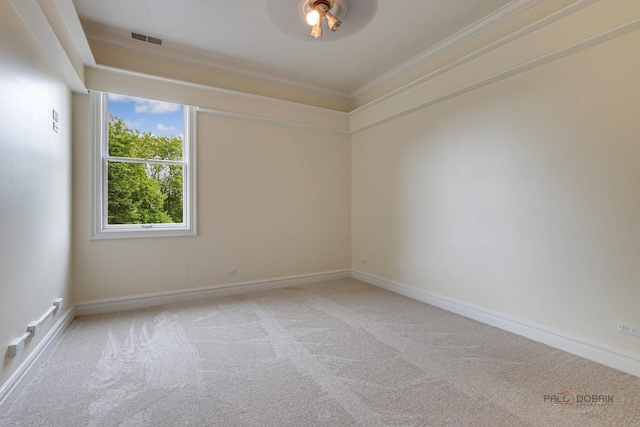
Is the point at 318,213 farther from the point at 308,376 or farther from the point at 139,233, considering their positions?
the point at 308,376

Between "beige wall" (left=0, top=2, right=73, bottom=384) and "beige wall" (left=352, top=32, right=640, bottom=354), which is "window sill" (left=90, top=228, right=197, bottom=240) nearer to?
"beige wall" (left=0, top=2, right=73, bottom=384)

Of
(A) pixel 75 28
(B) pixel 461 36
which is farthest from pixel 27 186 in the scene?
(B) pixel 461 36

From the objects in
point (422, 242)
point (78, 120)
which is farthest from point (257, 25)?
point (422, 242)

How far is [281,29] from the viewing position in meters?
3.22

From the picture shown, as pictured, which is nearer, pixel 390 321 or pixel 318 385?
pixel 318 385

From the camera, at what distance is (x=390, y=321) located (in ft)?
10.3

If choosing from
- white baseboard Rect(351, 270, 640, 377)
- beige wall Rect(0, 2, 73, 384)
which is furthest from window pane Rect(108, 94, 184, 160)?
white baseboard Rect(351, 270, 640, 377)

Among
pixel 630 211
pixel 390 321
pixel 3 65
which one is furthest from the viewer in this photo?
pixel 390 321

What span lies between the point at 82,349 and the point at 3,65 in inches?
85.1

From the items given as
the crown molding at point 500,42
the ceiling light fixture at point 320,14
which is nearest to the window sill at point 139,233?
the ceiling light fixture at point 320,14

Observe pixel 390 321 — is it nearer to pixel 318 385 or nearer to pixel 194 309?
pixel 318 385

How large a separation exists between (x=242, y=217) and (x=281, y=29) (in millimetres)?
2379

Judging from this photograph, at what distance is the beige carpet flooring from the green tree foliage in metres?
1.21

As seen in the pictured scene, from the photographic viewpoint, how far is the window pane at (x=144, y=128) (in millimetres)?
3521
